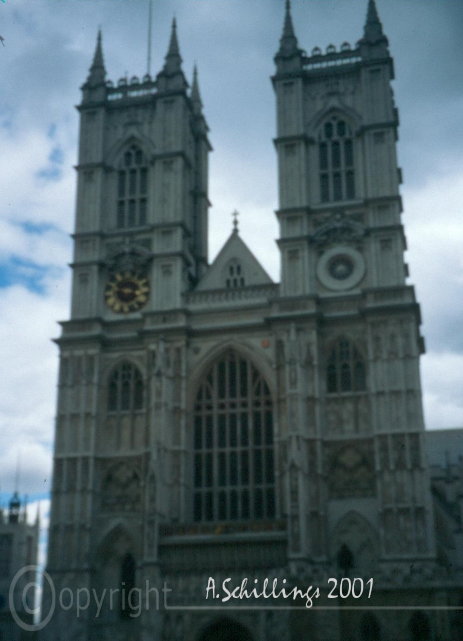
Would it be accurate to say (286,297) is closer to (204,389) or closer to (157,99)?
(204,389)

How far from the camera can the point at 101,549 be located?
4384 centimetres

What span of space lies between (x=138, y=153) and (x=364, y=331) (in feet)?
57.7

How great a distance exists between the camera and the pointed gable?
160ft

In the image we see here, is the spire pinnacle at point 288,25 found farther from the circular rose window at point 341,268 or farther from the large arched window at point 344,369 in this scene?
the large arched window at point 344,369

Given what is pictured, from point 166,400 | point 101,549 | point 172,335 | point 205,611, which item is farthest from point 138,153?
point 205,611

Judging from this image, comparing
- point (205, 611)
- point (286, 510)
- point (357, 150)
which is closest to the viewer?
point (205, 611)

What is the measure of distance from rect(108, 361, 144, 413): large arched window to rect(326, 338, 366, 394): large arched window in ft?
32.8

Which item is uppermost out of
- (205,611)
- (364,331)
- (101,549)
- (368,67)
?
(368,67)

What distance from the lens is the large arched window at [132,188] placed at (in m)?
50.9

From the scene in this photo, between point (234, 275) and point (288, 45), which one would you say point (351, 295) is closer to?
point (234, 275)

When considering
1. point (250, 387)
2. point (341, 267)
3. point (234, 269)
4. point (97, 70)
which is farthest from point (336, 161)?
point (97, 70)

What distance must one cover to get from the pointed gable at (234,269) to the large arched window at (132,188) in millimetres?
4972

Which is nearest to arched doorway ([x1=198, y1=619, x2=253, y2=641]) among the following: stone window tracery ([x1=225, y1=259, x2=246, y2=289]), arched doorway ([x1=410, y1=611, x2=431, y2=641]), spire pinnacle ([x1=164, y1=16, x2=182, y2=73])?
arched doorway ([x1=410, y1=611, x2=431, y2=641])

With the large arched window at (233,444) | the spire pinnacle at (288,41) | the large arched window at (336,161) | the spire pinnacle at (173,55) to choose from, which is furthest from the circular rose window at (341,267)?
the spire pinnacle at (173,55)
